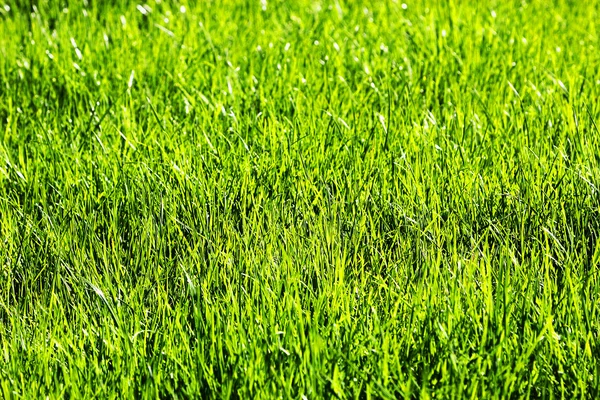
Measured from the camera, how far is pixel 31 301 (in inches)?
94.5

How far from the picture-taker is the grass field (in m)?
2.04

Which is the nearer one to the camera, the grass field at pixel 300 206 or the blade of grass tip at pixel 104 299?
the grass field at pixel 300 206

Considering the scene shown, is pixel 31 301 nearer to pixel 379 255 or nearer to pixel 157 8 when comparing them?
pixel 379 255

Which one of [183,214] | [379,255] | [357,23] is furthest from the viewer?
[357,23]

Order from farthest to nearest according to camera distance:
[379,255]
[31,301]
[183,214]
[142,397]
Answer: [183,214] < [379,255] < [31,301] < [142,397]

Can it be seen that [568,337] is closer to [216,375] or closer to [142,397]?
[216,375]

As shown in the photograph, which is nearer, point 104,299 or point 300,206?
point 104,299

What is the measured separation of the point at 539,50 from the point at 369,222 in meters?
1.64

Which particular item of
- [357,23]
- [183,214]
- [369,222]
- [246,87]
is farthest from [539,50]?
[183,214]

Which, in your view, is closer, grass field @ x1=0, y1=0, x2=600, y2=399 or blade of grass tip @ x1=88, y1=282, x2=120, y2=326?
grass field @ x1=0, y1=0, x2=600, y2=399

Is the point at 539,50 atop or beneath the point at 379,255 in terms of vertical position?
atop

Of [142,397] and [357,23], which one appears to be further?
[357,23]

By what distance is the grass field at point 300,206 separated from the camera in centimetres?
204

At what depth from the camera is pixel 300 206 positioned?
2.73 meters
